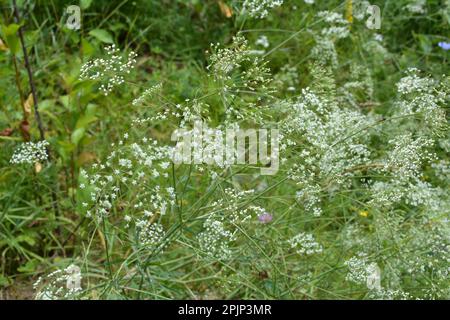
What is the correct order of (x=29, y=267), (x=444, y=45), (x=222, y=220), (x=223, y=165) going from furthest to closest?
(x=444, y=45) → (x=29, y=267) → (x=222, y=220) → (x=223, y=165)

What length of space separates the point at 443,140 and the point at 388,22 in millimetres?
1315

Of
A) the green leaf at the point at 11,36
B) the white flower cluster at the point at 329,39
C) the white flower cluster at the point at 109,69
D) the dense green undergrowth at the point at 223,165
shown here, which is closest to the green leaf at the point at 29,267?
the dense green undergrowth at the point at 223,165

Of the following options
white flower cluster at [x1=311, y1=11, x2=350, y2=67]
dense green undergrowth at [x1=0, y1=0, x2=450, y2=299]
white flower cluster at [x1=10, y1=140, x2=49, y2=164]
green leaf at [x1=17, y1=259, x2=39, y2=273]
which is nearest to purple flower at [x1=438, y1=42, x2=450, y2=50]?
dense green undergrowth at [x1=0, y1=0, x2=450, y2=299]

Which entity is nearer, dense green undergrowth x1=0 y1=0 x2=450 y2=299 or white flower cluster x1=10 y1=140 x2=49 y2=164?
dense green undergrowth x1=0 y1=0 x2=450 y2=299

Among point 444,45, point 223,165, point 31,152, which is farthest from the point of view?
point 444,45

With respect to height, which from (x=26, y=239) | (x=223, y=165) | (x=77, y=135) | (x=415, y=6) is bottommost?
(x=26, y=239)

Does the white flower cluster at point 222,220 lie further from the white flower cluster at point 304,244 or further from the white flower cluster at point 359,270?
the white flower cluster at point 359,270

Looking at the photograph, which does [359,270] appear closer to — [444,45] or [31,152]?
[31,152]

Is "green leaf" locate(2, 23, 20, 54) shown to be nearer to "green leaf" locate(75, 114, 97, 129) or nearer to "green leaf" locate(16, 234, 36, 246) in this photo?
"green leaf" locate(75, 114, 97, 129)

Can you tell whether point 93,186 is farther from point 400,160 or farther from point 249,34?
point 249,34

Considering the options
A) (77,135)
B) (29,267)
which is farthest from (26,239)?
(77,135)

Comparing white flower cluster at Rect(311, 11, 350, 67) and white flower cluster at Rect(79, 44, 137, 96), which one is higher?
white flower cluster at Rect(311, 11, 350, 67)

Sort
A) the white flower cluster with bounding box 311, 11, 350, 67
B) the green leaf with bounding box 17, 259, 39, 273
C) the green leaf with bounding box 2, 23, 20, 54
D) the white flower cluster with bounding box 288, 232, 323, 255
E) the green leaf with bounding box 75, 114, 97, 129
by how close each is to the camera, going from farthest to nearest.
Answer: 1. the white flower cluster with bounding box 311, 11, 350, 67
2. the green leaf with bounding box 75, 114, 97, 129
3. the green leaf with bounding box 17, 259, 39, 273
4. the green leaf with bounding box 2, 23, 20, 54
5. the white flower cluster with bounding box 288, 232, 323, 255

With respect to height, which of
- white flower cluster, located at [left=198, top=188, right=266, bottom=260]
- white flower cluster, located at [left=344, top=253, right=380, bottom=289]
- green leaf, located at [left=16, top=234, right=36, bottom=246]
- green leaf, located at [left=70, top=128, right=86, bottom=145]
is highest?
green leaf, located at [left=70, top=128, right=86, bottom=145]
